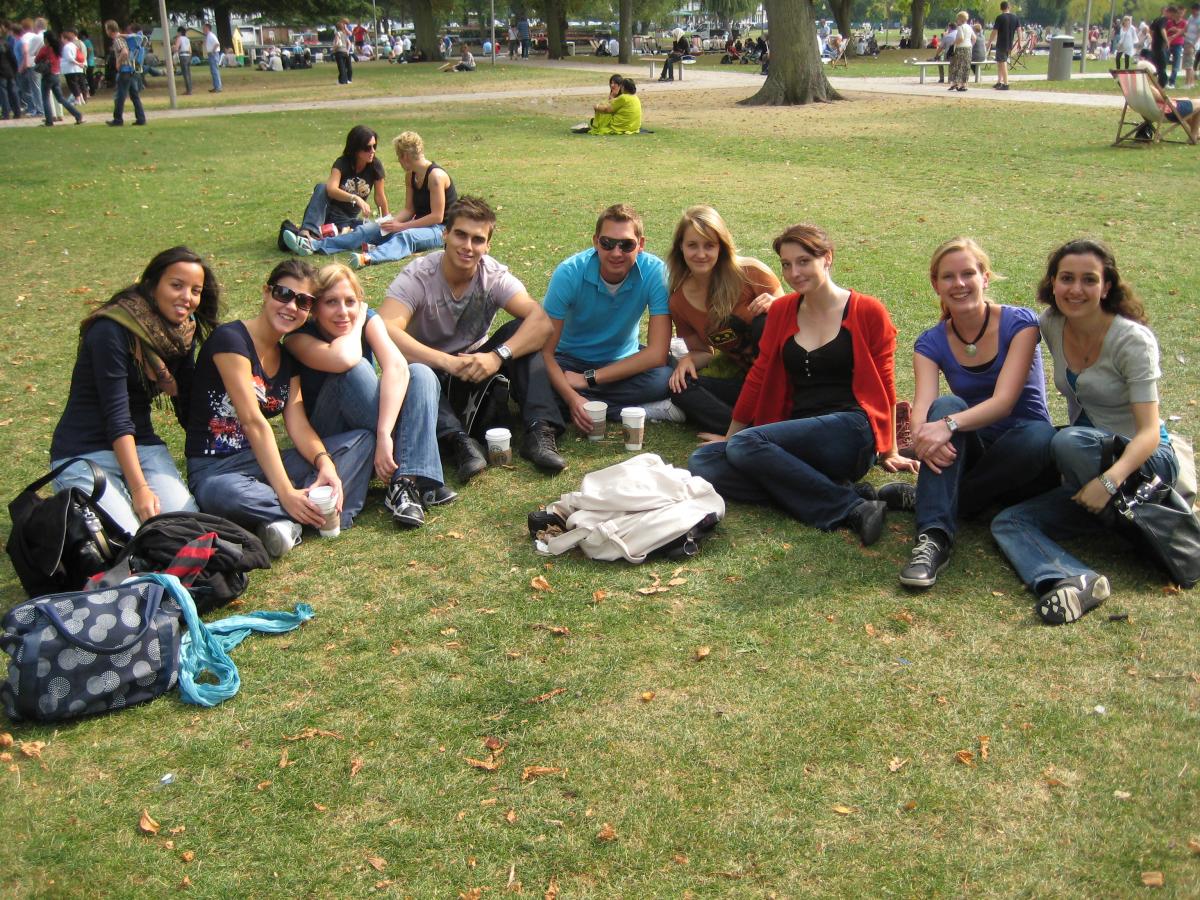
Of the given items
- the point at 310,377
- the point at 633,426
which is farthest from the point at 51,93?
the point at 633,426

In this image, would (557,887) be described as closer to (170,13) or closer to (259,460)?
(259,460)

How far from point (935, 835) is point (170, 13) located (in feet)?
184

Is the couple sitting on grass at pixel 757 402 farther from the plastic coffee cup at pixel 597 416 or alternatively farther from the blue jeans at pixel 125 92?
the blue jeans at pixel 125 92

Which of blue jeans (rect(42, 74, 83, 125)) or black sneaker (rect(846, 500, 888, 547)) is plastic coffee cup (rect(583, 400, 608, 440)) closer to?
black sneaker (rect(846, 500, 888, 547))

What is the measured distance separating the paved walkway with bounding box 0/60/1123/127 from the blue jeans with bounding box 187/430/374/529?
21.6 m

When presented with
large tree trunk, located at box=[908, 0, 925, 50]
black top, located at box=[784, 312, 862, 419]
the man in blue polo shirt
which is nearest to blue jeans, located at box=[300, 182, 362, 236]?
the man in blue polo shirt

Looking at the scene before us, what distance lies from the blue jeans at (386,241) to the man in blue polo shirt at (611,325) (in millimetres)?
4344

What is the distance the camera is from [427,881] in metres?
2.98

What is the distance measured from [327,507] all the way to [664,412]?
229 centimetres

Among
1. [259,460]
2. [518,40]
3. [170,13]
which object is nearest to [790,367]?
[259,460]

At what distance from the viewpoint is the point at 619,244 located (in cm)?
598

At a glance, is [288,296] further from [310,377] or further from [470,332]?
[470,332]

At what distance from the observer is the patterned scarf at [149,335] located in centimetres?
477

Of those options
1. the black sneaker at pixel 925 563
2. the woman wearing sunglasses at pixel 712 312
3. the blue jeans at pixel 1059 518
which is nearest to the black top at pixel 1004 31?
the woman wearing sunglasses at pixel 712 312
